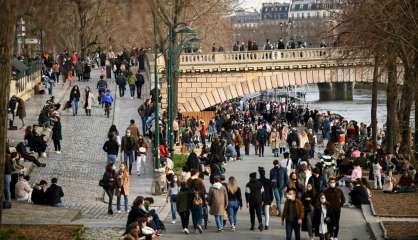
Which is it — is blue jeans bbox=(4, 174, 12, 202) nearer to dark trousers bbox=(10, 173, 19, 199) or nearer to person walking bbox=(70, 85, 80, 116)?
dark trousers bbox=(10, 173, 19, 199)

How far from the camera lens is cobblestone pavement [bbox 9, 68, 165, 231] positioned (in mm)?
26562

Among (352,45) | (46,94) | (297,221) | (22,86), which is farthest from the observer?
(46,94)

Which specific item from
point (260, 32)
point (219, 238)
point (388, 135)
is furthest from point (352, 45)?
point (260, 32)

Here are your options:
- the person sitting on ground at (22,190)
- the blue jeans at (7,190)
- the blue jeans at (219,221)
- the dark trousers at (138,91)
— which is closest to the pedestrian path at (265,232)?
the blue jeans at (219,221)

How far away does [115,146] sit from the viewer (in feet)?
101

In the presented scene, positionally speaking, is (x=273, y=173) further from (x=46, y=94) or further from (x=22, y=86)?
(x=46, y=94)

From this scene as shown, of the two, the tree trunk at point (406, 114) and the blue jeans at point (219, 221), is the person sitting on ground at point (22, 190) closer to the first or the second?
the blue jeans at point (219, 221)

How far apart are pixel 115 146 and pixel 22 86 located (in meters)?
15.4

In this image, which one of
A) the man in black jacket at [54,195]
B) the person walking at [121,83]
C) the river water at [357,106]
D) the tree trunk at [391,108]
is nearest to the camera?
the man in black jacket at [54,195]

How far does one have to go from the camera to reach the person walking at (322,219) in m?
22.1

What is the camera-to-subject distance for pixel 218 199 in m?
23.3

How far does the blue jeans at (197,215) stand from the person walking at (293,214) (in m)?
2.34

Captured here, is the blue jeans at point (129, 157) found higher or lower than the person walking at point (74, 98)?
lower

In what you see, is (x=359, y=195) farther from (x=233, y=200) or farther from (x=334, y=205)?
(x=334, y=205)
